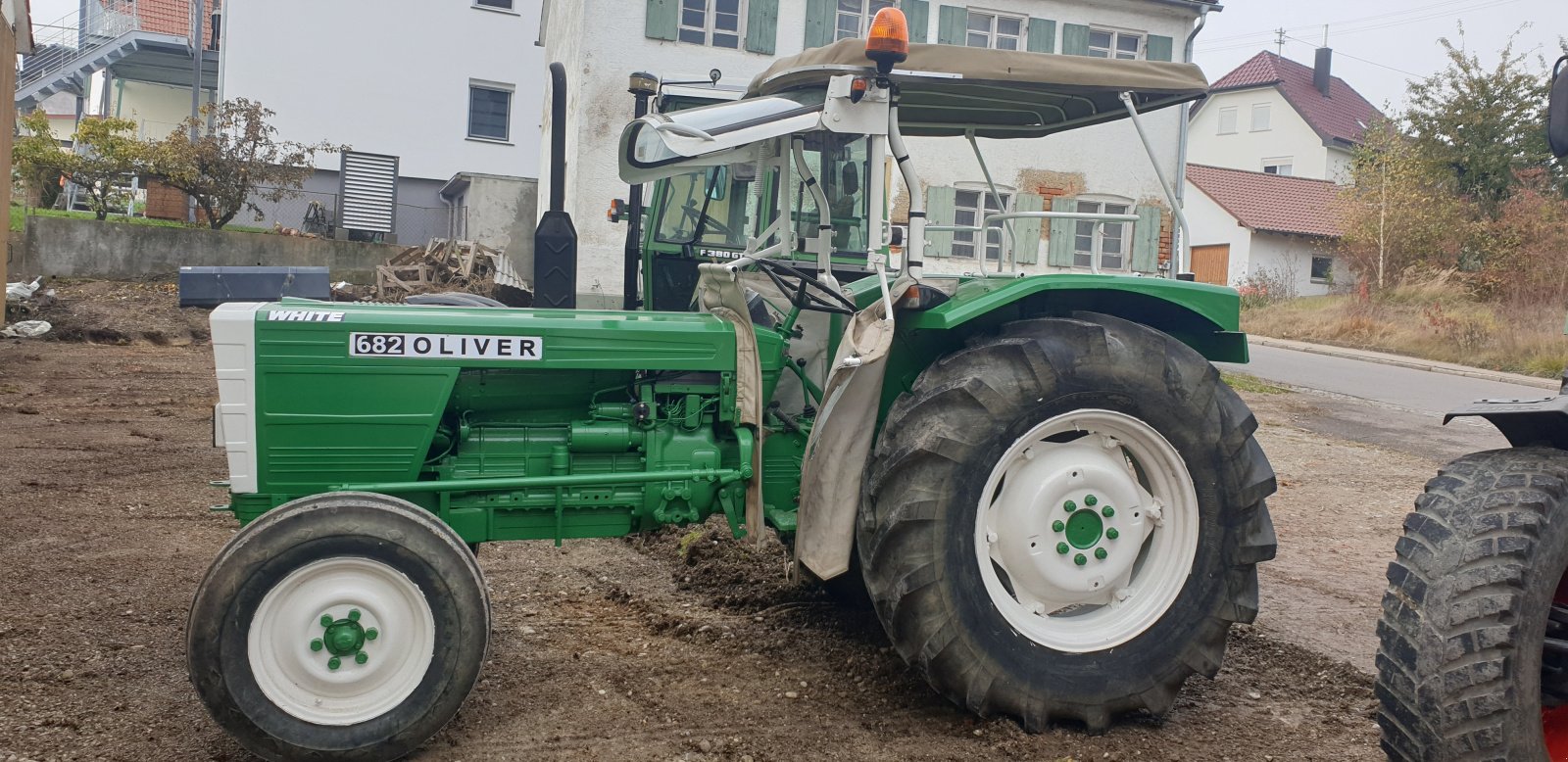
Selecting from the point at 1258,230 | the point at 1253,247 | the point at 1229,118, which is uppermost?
the point at 1229,118

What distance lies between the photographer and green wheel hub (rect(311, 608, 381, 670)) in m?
3.20

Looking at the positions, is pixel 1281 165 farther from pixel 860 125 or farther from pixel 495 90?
pixel 860 125

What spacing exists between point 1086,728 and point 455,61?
2605cm

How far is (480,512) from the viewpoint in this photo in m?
3.77

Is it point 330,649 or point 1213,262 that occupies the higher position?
point 1213,262

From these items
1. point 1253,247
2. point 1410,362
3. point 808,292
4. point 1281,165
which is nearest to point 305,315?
point 808,292

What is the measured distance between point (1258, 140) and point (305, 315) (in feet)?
145

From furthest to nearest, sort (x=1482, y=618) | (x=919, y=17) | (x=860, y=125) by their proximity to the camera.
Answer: (x=919, y=17) < (x=860, y=125) < (x=1482, y=618)

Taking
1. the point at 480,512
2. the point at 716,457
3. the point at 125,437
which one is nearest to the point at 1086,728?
the point at 716,457

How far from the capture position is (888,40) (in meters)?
3.63

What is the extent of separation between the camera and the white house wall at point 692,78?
18188 millimetres

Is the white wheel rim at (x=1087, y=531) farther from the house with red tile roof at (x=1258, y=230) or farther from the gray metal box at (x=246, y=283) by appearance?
the house with red tile roof at (x=1258, y=230)

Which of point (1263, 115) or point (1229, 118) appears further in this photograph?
point (1229, 118)

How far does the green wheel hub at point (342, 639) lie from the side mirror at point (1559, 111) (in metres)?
3.28
